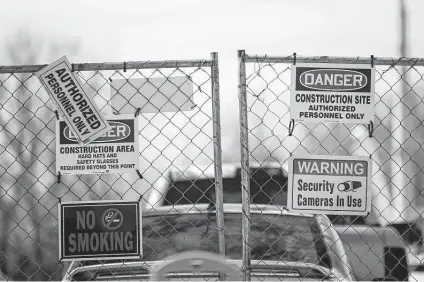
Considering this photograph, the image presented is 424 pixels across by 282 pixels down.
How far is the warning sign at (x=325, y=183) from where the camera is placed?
11.8 ft

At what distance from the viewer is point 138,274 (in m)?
3.88

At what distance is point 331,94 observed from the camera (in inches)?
141

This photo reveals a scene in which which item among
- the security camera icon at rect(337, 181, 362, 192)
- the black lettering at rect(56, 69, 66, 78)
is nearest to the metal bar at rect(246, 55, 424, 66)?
the security camera icon at rect(337, 181, 362, 192)

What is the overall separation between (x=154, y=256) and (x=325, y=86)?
1.62 metres

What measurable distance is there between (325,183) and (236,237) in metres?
0.99

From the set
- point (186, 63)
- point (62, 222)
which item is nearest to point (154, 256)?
point (62, 222)

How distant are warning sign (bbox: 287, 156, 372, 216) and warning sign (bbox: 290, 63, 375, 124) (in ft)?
0.78

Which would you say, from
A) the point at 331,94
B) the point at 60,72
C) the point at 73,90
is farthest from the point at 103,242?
the point at 331,94

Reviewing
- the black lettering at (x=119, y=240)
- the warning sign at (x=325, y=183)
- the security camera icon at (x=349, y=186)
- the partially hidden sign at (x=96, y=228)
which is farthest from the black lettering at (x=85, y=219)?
the security camera icon at (x=349, y=186)

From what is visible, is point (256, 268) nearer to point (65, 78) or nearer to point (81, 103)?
point (81, 103)

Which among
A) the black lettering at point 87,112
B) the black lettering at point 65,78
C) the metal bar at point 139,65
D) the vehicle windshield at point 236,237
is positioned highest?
the metal bar at point 139,65

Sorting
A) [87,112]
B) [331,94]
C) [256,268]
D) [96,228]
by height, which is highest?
[331,94]

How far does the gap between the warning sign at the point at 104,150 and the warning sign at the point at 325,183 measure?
0.91 m

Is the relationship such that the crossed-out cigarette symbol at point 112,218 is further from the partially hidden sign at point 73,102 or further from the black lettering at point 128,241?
the partially hidden sign at point 73,102
